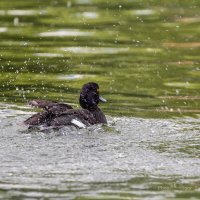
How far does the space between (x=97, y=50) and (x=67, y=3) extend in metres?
4.84

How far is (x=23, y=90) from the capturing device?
15.8m

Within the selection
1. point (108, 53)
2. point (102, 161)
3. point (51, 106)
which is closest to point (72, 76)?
point (108, 53)

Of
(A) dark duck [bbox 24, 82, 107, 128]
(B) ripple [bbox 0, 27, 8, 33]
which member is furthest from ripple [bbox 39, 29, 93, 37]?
(A) dark duck [bbox 24, 82, 107, 128]

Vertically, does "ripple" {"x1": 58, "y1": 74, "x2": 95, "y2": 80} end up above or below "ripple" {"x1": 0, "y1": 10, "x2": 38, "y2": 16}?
below

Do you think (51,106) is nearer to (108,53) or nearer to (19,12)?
(108,53)

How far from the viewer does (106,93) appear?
15719 mm

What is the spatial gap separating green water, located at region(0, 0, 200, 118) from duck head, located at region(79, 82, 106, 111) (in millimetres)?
565

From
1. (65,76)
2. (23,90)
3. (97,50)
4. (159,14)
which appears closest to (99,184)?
(23,90)

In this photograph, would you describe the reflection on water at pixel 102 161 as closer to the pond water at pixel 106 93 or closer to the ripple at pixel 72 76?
the pond water at pixel 106 93

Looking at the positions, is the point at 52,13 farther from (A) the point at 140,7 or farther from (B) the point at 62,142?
(B) the point at 62,142

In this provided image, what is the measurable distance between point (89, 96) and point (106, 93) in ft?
6.89

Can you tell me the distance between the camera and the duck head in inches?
536

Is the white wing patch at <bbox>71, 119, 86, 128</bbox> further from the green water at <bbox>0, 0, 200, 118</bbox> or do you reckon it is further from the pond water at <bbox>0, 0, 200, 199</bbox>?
the green water at <bbox>0, 0, 200, 118</bbox>

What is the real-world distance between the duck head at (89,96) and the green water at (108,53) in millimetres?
565
